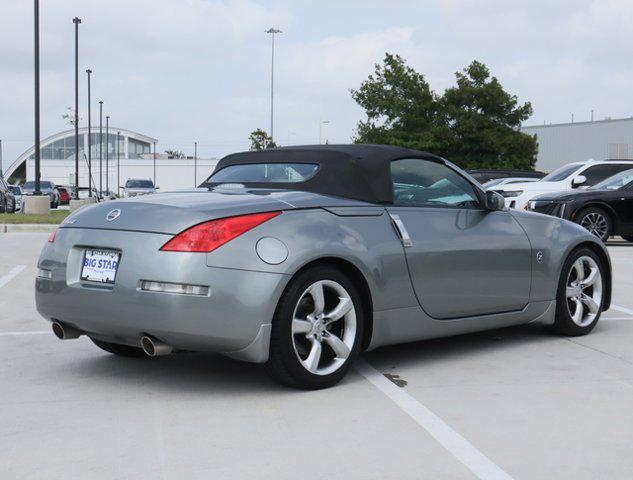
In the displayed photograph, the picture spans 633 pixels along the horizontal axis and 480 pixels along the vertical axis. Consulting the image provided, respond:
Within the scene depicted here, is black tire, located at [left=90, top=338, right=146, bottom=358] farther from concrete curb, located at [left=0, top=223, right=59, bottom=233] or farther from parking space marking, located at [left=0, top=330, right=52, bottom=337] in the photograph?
concrete curb, located at [left=0, top=223, right=59, bottom=233]

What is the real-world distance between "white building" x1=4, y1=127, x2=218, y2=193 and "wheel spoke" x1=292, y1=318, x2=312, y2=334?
4222 inches

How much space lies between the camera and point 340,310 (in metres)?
5.25

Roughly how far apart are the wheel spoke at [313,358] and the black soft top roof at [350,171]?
983 mm

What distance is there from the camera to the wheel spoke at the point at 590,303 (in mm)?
6992

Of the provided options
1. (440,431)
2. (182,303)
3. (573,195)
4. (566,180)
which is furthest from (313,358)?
(566,180)

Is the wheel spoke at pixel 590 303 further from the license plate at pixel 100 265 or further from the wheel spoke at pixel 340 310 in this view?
the license plate at pixel 100 265

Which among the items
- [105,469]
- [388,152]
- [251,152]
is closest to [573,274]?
[388,152]

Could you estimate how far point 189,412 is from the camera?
15.6 feet

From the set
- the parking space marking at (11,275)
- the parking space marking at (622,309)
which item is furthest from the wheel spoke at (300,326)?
the parking space marking at (11,275)

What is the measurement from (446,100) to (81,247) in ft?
154

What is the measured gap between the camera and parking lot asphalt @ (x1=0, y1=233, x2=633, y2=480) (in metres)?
3.87

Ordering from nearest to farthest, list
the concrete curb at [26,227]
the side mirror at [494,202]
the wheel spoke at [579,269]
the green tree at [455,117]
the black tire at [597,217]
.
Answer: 1. the side mirror at [494,202]
2. the wheel spoke at [579,269]
3. the black tire at [597,217]
4. the concrete curb at [26,227]
5. the green tree at [455,117]

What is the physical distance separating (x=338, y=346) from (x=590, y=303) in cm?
262

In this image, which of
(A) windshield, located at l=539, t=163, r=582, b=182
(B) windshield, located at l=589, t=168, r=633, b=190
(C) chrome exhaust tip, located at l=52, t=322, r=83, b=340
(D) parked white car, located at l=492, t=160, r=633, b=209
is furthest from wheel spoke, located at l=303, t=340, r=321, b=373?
(A) windshield, located at l=539, t=163, r=582, b=182
